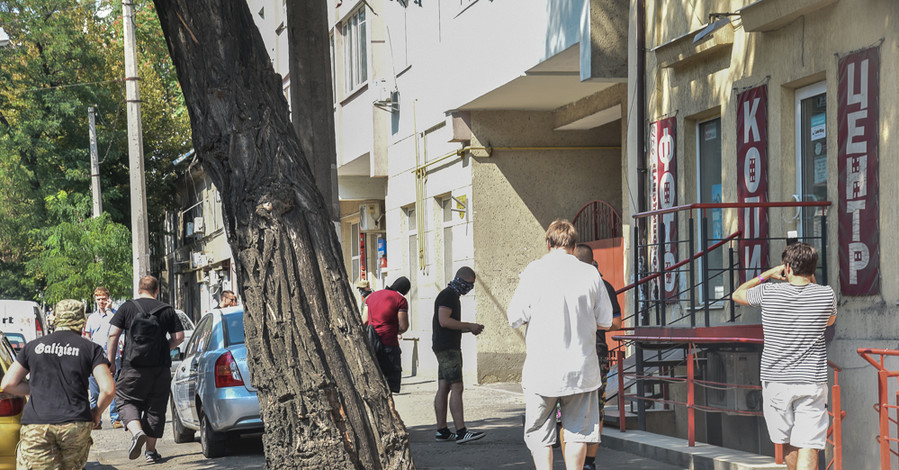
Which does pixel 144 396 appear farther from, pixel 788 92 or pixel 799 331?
pixel 788 92

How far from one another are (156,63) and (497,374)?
1081 inches

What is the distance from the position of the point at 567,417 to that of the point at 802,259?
1787 millimetres

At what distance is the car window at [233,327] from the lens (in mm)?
11008

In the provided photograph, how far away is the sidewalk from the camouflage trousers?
2.95 metres

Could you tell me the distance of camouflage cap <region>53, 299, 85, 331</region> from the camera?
7.32m

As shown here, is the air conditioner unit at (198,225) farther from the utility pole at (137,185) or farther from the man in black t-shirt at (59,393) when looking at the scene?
the man in black t-shirt at (59,393)

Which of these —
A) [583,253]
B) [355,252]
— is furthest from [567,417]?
[355,252]

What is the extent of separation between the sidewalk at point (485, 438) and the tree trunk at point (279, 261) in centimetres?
257

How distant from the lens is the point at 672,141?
1220 centimetres

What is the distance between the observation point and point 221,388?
10555 millimetres

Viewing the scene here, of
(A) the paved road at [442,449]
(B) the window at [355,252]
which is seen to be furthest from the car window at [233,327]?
(B) the window at [355,252]

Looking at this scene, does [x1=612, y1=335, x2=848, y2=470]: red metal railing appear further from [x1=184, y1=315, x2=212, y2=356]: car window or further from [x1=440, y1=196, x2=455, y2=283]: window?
[x1=440, y1=196, x2=455, y2=283]: window

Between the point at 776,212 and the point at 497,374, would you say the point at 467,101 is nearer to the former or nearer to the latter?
the point at 497,374

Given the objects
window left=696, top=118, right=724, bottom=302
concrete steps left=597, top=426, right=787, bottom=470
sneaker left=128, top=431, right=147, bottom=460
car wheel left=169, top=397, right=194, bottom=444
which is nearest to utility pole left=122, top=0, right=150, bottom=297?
car wheel left=169, top=397, right=194, bottom=444
